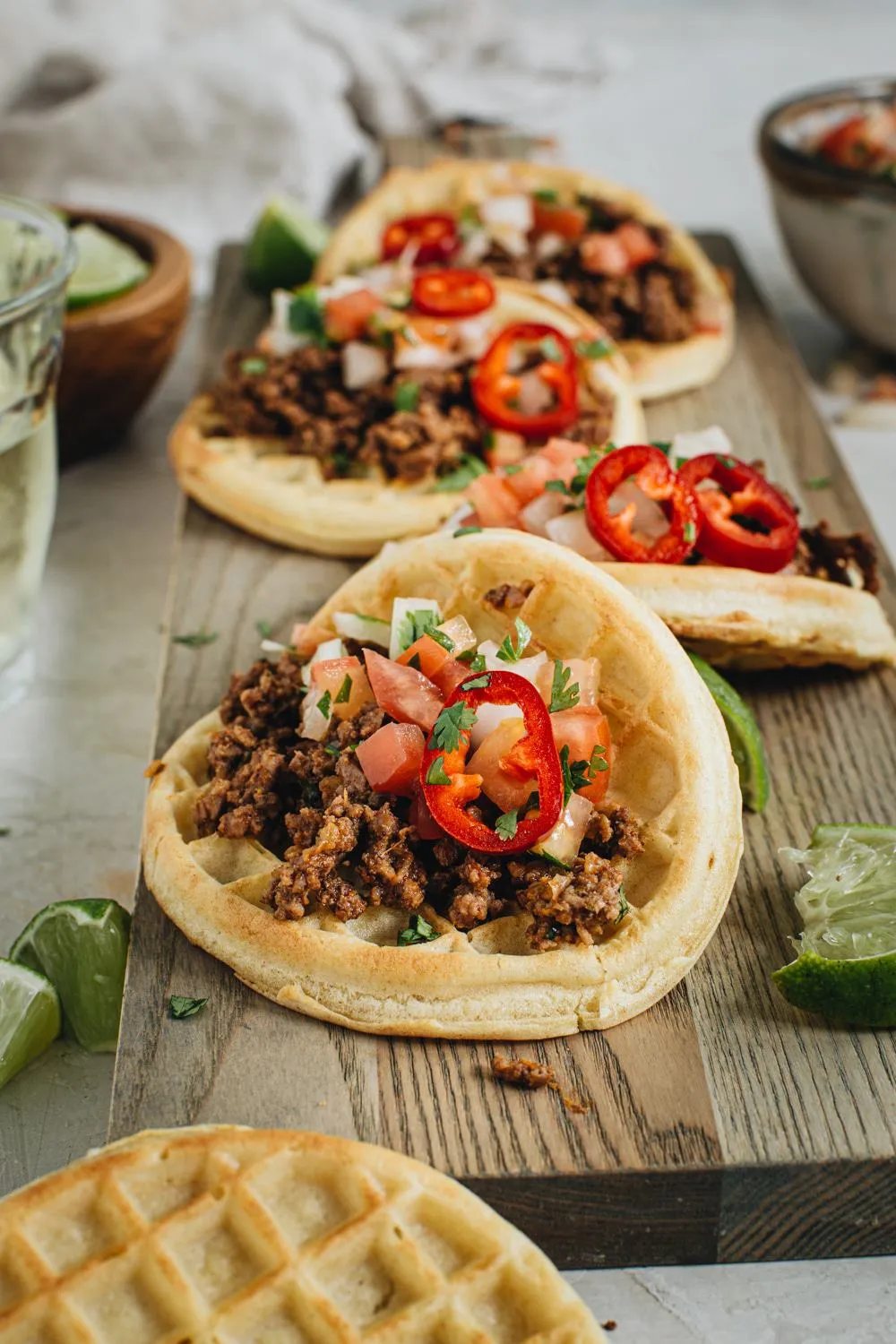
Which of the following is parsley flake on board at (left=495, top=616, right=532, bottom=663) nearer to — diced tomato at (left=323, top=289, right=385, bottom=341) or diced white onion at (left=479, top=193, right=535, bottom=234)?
diced tomato at (left=323, top=289, right=385, bottom=341)

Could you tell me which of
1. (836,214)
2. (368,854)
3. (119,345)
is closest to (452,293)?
(119,345)

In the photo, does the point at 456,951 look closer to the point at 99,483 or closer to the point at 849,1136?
the point at 849,1136

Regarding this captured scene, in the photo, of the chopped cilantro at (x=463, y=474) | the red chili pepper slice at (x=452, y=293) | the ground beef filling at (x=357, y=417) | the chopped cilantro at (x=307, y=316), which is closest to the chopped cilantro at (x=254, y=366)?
the ground beef filling at (x=357, y=417)

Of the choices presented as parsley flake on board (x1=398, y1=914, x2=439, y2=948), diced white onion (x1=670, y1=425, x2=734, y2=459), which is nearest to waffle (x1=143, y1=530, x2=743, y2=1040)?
parsley flake on board (x1=398, y1=914, x2=439, y2=948)

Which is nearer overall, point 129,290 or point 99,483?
point 129,290

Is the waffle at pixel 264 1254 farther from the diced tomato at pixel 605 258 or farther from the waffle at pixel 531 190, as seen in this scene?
the diced tomato at pixel 605 258

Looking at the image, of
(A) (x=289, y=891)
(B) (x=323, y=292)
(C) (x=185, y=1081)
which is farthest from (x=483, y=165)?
(C) (x=185, y=1081)

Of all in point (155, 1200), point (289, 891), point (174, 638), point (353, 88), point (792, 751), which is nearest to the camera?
point (155, 1200)
